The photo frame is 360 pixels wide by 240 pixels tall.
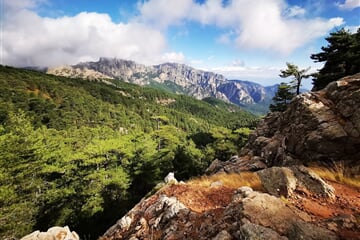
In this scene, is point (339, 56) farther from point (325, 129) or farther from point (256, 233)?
point (256, 233)

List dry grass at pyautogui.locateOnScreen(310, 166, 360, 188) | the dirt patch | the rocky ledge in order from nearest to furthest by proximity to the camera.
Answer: the rocky ledge
the dirt patch
dry grass at pyautogui.locateOnScreen(310, 166, 360, 188)

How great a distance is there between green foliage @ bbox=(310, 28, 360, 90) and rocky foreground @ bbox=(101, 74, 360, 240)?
12.0 m

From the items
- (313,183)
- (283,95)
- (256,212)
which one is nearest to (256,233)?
(256,212)

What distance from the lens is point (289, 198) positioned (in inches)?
305

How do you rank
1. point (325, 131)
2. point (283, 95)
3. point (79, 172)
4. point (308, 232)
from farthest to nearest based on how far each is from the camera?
point (283, 95) < point (79, 172) < point (325, 131) < point (308, 232)

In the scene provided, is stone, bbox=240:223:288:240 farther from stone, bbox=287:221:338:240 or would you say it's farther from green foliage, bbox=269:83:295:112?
green foliage, bbox=269:83:295:112

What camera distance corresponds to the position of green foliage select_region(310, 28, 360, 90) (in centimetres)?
2445

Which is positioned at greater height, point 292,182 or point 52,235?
point 292,182

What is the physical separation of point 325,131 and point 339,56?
17348mm

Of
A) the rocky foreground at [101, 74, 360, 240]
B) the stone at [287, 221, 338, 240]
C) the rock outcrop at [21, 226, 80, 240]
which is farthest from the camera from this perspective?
the rock outcrop at [21, 226, 80, 240]

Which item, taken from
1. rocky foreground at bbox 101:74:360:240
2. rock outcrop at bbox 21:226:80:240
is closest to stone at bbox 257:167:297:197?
rocky foreground at bbox 101:74:360:240

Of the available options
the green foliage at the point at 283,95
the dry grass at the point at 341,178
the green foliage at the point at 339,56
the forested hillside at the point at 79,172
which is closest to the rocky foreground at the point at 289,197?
the dry grass at the point at 341,178

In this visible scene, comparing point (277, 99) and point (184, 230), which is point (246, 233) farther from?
point (277, 99)

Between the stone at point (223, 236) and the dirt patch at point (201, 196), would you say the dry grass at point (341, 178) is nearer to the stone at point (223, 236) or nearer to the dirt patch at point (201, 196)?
the dirt patch at point (201, 196)
